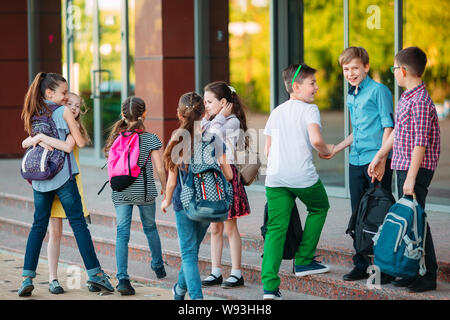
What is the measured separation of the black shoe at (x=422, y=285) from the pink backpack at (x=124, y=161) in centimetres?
216

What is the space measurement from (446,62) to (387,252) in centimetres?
422

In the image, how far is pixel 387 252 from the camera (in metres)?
5.08

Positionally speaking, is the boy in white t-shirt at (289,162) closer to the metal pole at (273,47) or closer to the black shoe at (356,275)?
the black shoe at (356,275)

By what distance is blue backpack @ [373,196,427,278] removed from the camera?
16.4 ft

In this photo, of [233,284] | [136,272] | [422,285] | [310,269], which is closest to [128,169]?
[233,284]

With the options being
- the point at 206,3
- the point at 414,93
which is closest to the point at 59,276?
the point at 414,93

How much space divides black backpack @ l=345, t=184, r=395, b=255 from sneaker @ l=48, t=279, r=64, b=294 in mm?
2347

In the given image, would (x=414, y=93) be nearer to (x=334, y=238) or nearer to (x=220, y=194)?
(x=220, y=194)

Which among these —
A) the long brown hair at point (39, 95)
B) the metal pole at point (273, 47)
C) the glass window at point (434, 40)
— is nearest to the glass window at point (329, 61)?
the metal pole at point (273, 47)

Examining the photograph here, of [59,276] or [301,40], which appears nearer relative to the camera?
[59,276]

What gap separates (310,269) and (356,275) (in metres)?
0.37

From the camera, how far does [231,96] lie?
5.70 metres

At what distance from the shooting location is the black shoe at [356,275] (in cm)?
562

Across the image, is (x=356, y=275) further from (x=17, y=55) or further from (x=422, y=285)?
(x=17, y=55)
